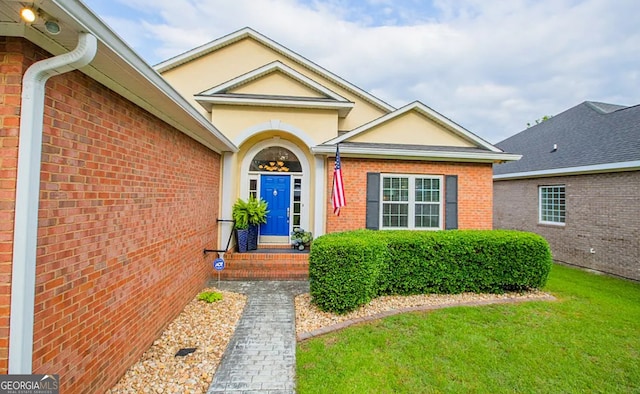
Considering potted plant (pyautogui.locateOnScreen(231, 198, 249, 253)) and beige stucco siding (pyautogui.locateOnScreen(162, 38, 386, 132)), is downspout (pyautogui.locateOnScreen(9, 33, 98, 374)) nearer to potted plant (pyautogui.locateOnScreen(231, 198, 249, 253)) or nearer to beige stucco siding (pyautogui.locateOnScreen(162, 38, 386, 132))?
potted plant (pyautogui.locateOnScreen(231, 198, 249, 253))

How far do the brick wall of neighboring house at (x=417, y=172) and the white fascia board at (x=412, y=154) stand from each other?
0.20 m

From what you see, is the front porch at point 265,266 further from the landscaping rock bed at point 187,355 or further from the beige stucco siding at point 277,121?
the beige stucco siding at point 277,121

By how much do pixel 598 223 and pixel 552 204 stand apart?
191 centimetres

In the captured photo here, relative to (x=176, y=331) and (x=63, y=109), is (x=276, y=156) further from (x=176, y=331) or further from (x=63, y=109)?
(x=63, y=109)

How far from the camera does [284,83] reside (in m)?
8.40

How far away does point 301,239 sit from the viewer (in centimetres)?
823

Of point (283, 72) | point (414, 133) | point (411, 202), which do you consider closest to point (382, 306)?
point (411, 202)

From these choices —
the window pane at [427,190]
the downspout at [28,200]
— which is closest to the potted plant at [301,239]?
the window pane at [427,190]

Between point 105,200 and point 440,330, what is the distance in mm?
5004

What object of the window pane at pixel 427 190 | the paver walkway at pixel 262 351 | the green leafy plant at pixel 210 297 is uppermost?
the window pane at pixel 427 190

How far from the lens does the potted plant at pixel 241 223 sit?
7715 mm

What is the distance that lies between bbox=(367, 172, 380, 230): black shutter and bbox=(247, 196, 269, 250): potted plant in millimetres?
3104

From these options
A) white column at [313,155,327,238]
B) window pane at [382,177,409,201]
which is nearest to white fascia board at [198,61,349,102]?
white column at [313,155,327,238]

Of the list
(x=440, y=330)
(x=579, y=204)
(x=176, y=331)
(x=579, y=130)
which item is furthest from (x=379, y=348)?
(x=579, y=130)
